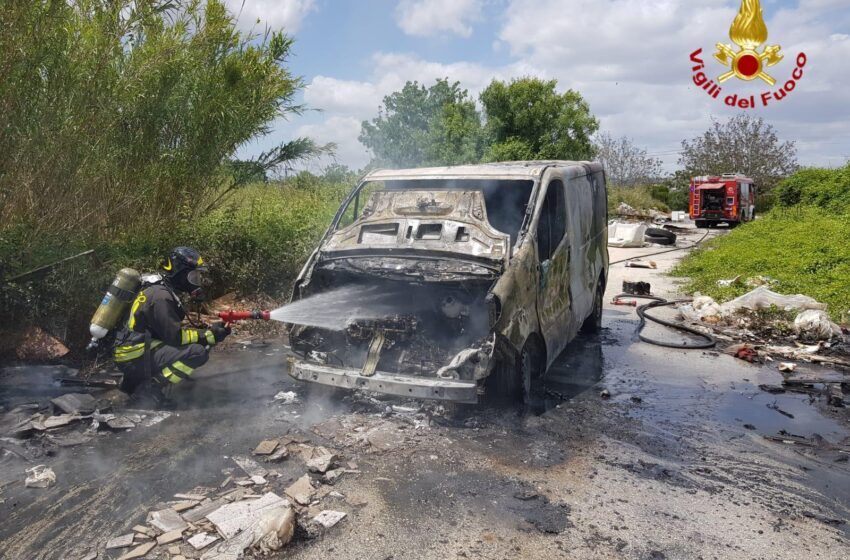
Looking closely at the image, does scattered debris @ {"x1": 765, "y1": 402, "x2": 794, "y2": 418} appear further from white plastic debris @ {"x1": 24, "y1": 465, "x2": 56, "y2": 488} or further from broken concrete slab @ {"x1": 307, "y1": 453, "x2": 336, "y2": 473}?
white plastic debris @ {"x1": 24, "y1": 465, "x2": 56, "y2": 488}

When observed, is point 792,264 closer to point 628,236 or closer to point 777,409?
point 777,409

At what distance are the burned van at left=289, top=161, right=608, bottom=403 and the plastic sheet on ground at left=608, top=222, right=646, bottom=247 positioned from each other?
15856 millimetres

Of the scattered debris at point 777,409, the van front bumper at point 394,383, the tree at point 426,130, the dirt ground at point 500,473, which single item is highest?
the tree at point 426,130

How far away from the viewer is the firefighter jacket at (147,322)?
5012 millimetres

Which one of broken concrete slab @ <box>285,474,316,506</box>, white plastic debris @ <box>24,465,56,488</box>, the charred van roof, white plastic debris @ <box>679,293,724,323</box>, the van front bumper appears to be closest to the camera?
broken concrete slab @ <box>285,474,316,506</box>

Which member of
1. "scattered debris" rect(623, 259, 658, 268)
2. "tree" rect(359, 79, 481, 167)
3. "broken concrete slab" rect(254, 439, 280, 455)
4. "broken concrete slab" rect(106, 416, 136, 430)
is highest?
"tree" rect(359, 79, 481, 167)

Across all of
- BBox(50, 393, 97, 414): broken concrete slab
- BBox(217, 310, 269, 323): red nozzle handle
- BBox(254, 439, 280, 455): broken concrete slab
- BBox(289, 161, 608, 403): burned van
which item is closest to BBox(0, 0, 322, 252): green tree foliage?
Result: BBox(50, 393, 97, 414): broken concrete slab

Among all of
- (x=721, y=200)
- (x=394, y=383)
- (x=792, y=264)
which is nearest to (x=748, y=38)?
(x=792, y=264)

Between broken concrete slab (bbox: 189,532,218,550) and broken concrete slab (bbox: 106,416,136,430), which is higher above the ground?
broken concrete slab (bbox: 106,416,136,430)

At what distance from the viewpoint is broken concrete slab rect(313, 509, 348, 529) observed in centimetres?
343

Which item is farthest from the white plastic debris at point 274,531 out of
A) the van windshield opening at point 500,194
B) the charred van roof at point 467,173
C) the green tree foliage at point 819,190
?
the green tree foliage at point 819,190

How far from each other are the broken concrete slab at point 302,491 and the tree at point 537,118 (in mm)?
18745

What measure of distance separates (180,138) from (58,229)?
2.07 meters

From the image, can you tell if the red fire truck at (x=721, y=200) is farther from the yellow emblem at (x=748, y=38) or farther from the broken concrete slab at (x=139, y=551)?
the broken concrete slab at (x=139, y=551)
